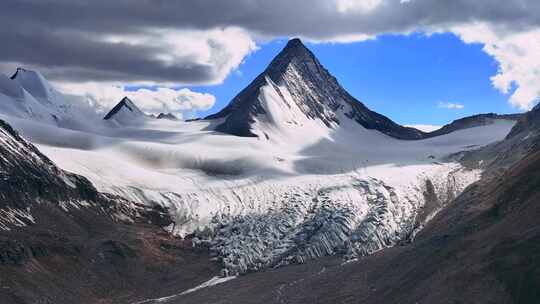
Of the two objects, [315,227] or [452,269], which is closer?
[452,269]

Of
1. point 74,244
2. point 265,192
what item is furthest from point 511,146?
Answer: point 74,244

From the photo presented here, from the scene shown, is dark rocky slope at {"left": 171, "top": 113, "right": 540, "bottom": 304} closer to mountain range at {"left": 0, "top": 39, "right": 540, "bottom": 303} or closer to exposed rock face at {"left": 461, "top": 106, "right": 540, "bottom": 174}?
mountain range at {"left": 0, "top": 39, "right": 540, "bottom": 303}

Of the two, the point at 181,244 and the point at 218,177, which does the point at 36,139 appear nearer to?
the point at 218,177

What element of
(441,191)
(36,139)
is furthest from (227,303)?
(36,139)

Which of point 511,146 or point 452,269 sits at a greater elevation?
point 511,146

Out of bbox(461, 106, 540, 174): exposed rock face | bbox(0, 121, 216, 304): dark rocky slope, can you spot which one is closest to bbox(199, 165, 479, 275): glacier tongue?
bbox(0, 121, 216, 304): dark rocky slope

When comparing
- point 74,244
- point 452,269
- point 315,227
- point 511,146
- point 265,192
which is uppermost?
point 511,146

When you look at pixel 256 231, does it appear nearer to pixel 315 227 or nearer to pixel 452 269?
pixel 315 227

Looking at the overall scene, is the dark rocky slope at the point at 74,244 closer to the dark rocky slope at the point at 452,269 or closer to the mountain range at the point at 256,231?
the mountain range at the point at 256,231

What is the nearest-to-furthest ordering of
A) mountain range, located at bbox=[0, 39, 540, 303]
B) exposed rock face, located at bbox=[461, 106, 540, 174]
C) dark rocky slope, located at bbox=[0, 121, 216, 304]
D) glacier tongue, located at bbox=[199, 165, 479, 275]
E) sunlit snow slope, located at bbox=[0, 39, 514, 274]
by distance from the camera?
mountain range, located at bbox=[0, 39, 540, 303], dark rocky slope, located at bbox=[0, 121, 216, 304], glacier tongue, located at bbox=[199, 165, 479, 275], sunlit snow slope, located at bbox=[0, 39, 514, 274], exposed rock face, located at bbox=[461, 106, 540, 174]
